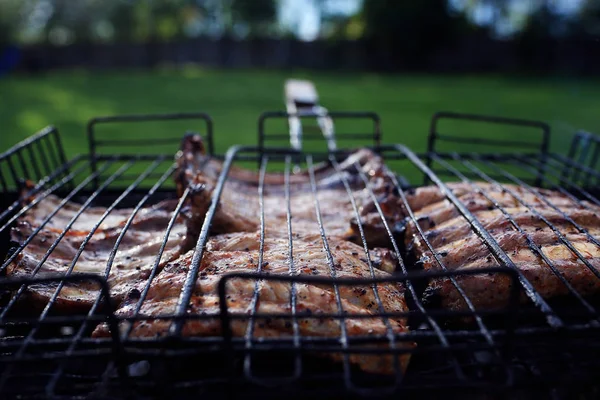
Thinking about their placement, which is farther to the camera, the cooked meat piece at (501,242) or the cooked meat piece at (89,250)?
the cooked meat piece at (89,250)

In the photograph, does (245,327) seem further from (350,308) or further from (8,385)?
(8,385)

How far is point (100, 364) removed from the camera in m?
2.87

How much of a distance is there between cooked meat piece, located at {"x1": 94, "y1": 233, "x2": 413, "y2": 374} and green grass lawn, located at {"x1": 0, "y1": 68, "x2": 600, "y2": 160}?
9628 millimetres

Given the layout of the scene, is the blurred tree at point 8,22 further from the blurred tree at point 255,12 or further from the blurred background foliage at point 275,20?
the blurred tree at point 255,12

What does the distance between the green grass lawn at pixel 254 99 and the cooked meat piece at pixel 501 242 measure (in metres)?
8.49

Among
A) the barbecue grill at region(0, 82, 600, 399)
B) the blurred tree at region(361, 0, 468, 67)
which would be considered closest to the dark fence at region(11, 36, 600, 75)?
the blurred tree at region(361, 0, 468, 67)

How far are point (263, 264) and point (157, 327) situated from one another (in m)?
0.81

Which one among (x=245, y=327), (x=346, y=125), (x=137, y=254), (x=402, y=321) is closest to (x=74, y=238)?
(x=137, y=254)

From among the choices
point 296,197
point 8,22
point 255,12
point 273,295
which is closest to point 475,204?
point 296,197

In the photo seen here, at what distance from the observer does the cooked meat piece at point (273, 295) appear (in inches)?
104

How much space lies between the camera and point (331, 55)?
34562mm

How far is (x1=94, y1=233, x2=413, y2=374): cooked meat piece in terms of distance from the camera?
2.64 m

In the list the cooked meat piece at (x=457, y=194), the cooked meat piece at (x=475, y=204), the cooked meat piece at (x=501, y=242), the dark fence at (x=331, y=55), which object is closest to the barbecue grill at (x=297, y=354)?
the cooked meat piece at (x=501, y=242)

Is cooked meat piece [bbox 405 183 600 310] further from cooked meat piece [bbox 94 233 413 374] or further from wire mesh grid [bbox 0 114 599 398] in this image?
cooked meat piece [bbox 94 233 413 374]
